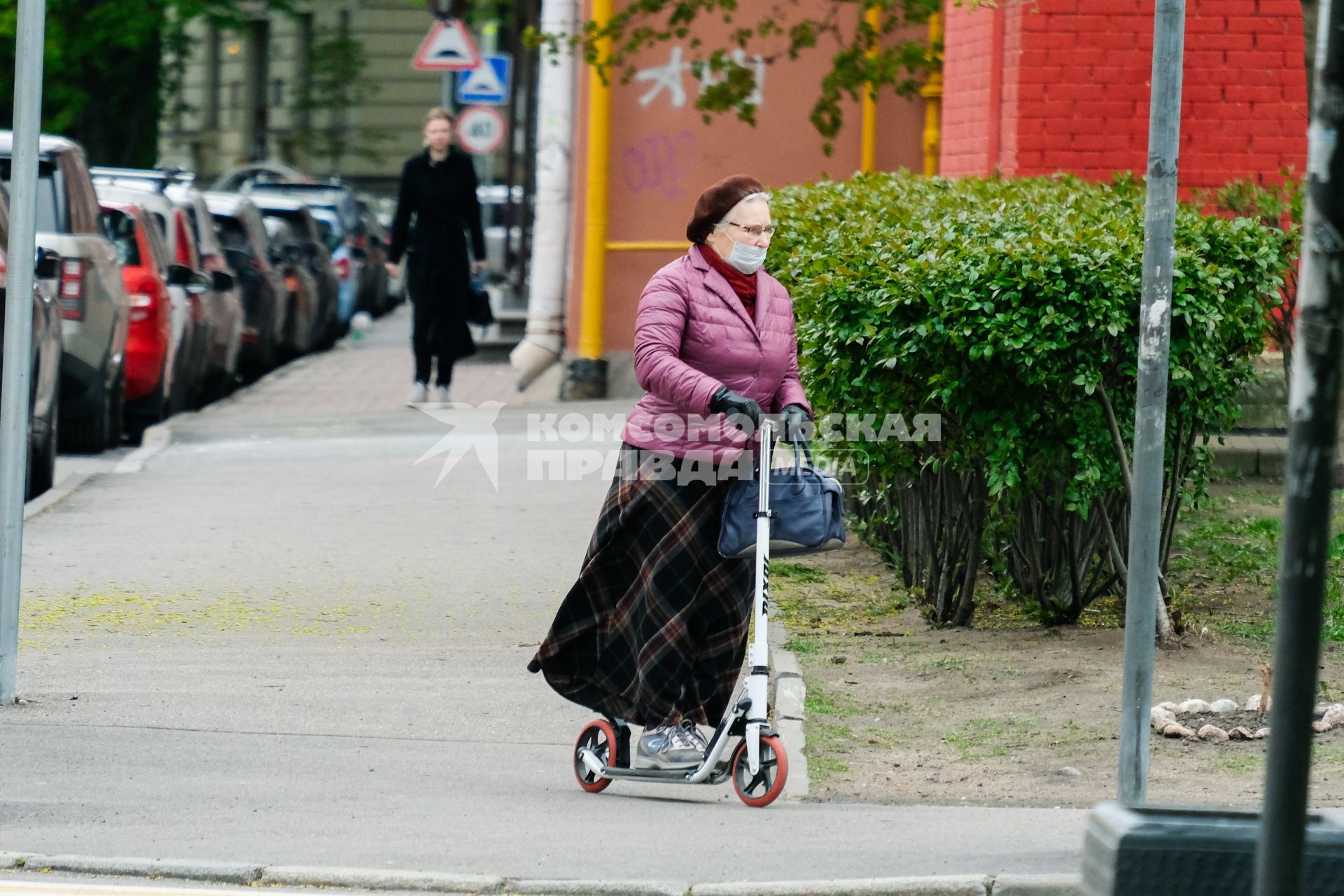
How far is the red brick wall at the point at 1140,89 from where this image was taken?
11.9 meters

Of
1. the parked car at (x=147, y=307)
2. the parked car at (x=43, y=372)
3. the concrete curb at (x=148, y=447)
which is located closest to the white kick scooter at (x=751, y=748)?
the parked car at (x=43, y=372)

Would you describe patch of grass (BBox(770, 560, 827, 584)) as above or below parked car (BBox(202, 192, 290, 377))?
below

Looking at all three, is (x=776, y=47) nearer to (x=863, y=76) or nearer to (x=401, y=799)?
(x=863, y=76)

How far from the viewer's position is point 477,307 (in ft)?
51.8

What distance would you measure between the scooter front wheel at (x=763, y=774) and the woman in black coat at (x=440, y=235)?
32.5 feet

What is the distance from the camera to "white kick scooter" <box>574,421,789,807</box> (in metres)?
5.61

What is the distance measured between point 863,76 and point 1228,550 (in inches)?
265

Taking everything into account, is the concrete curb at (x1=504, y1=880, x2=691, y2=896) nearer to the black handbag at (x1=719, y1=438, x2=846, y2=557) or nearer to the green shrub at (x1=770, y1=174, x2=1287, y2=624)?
the black handbag at (x1=719, y1=438, x2=846, y2=557)

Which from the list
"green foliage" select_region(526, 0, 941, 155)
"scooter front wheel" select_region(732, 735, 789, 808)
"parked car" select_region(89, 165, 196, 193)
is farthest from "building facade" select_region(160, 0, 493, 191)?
"scooter front wheel" select_region(732, 735, 789, 808)

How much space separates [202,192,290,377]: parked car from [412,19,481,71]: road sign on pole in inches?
107

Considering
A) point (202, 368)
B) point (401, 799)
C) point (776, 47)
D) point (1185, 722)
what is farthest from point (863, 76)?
point (401, 799)

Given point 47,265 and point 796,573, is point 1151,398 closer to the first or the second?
point 796,573

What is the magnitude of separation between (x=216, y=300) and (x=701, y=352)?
12653 mm

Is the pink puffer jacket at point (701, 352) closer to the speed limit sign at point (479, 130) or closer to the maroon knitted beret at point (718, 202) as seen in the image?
the maroon knitted beret at point (718, 202)
